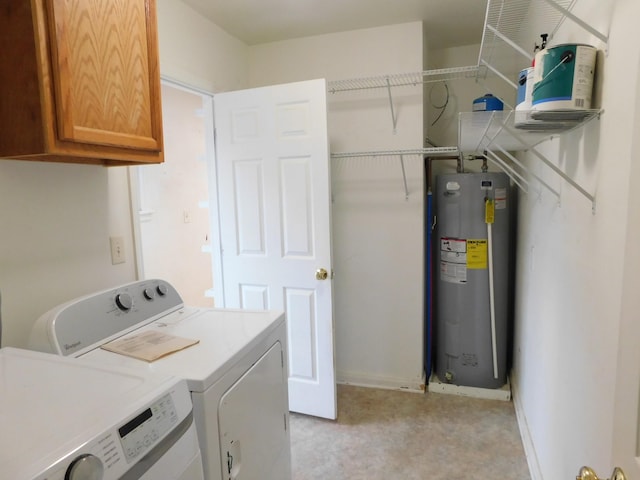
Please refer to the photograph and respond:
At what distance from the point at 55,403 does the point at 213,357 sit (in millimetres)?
463

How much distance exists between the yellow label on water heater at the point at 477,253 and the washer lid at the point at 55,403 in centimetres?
216

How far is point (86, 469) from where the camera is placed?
2.17ft

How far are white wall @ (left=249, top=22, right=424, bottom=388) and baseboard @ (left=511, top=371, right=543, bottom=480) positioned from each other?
1.98 ft

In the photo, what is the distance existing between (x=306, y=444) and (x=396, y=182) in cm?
170

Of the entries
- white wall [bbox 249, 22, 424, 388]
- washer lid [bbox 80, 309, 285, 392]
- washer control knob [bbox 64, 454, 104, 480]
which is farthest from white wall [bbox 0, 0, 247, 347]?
white wall [bbox 249, 22, 424, 388]

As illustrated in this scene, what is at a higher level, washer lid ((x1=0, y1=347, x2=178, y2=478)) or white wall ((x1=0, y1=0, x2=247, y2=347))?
white wall ((x1=0, y1=0, x2=247, y2=347))

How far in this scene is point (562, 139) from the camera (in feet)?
4.48

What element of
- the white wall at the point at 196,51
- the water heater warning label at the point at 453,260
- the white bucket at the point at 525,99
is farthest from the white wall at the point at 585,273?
the white wall at the point at 196,51

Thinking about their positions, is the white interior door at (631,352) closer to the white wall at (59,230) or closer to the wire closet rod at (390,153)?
the white wall at (59,230)

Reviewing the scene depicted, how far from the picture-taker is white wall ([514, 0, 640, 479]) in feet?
2.88

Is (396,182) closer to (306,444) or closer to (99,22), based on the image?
(306,444)

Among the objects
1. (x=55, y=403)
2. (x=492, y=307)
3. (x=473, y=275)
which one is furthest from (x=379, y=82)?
(x=55, y=403)

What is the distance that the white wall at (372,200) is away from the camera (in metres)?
2.59

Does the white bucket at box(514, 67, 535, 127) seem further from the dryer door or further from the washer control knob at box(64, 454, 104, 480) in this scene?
the washer control knob at box(64, 454, 104, 480)
